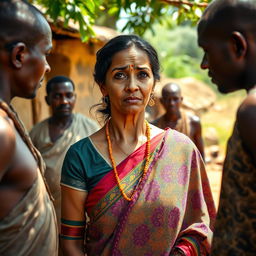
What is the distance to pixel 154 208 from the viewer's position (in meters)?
2.25

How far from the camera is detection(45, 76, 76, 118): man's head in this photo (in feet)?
→ 16.4

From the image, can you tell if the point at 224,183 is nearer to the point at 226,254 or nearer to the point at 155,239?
the point at 226,254

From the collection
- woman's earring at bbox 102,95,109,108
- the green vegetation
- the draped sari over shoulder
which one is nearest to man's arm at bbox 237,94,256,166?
the draped sari over shoulder

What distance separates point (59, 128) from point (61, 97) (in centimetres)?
35

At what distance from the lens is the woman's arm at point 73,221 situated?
2311 millimetres

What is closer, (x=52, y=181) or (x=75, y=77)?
(x=52, y=181)

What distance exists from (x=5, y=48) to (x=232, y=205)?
1.07 meters

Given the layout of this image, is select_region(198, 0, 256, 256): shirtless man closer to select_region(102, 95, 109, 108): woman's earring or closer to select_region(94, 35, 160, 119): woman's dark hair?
select_region(94, 35, 160, 119): woman's dark hair

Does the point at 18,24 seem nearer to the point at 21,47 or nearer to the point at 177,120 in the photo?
the point at 21,47

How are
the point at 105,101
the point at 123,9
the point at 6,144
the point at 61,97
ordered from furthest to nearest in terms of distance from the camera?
the point at 61,97 → the point at 123,9 → the point at 105,101 → the point at 6,144

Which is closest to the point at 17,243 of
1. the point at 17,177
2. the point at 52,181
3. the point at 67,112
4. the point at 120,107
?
the point at 17,177

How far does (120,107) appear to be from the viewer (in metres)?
2.43

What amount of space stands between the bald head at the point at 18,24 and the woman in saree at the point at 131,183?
63 centimetres

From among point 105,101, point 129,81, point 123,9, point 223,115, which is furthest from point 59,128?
point 223,115
